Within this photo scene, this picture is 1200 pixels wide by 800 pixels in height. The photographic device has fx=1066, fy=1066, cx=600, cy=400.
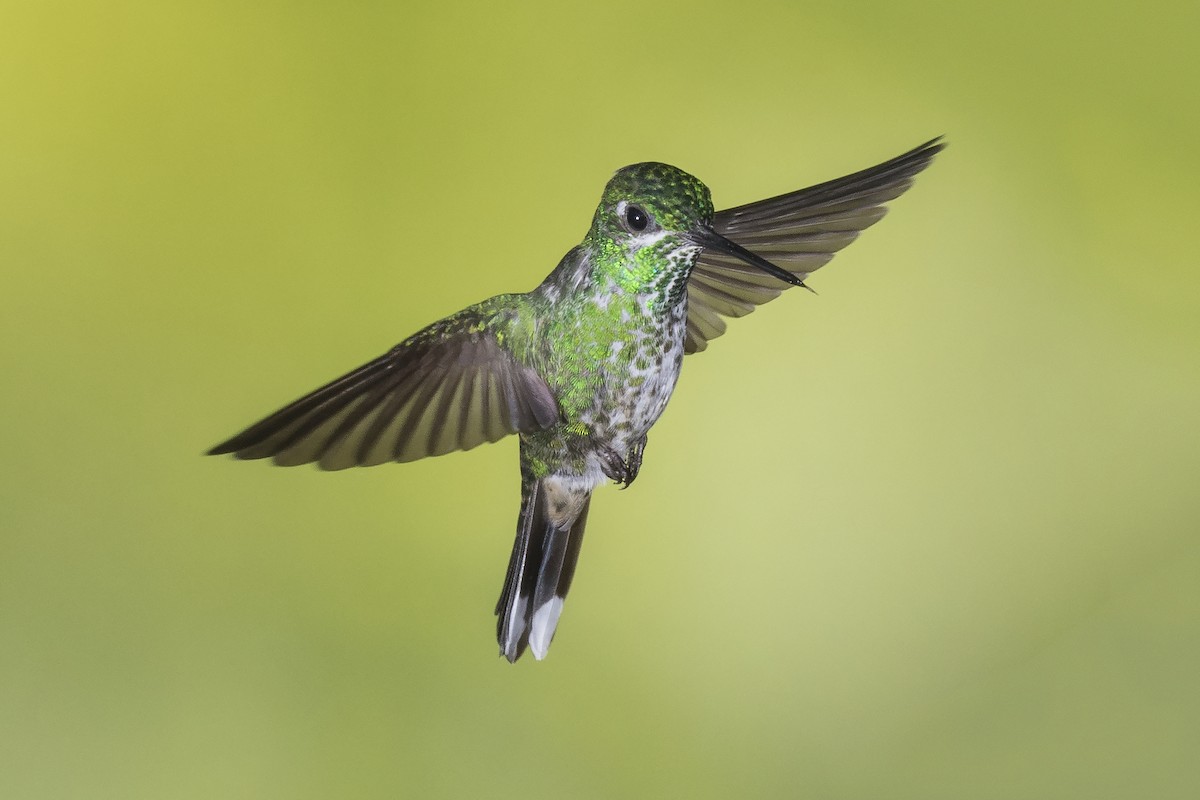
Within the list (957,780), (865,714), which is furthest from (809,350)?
(957,780)

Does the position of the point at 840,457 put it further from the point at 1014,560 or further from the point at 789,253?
the point at 789,253

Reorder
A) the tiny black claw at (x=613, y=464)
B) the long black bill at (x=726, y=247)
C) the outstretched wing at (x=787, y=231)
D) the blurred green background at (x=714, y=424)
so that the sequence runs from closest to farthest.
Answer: the long black bill at (x=726, y=247), the tiny black claw at (x=613, y=464), the outstretched wing at (x=787, y=231), the blurred green background at (x=714, y=424)

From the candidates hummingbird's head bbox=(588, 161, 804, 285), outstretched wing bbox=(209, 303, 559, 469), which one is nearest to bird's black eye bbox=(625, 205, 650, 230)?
hummingbird's head bbox=(588, 161, 804, 285)

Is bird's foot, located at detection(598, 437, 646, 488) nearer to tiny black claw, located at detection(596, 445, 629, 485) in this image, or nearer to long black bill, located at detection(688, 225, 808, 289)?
tiny black claw, located at detection(596, 445, 629, 485)

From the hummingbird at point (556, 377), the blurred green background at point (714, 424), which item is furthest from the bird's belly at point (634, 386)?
the blurred green background at point (714, 424)

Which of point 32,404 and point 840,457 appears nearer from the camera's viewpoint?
point 32,404

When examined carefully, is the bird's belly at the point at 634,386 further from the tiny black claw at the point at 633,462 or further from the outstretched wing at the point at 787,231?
the outstretched wing at the point at 787,231
